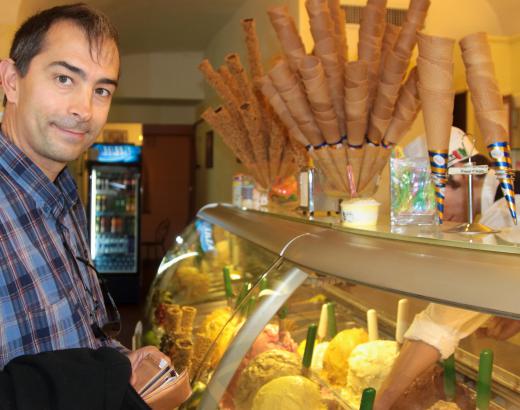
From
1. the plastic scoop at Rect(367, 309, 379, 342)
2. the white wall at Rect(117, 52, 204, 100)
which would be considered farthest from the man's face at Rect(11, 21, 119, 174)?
the white wall at Rect(117, 52, 204, 100)

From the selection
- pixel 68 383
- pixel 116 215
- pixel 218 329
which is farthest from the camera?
pixel 116 215

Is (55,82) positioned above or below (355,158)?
above

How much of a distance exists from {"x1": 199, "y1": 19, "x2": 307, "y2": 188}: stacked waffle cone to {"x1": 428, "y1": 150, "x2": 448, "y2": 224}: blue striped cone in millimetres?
1390

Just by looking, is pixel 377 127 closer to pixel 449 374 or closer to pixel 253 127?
pixel 449 374

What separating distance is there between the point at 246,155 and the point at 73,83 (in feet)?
5.65

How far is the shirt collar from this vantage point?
1275 mm

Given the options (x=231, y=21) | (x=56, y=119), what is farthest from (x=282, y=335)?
(x=231, y=21)

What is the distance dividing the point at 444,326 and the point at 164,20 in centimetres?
689

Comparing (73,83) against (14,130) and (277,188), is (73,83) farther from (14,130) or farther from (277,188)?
(277,188)

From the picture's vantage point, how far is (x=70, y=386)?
923 millimetres

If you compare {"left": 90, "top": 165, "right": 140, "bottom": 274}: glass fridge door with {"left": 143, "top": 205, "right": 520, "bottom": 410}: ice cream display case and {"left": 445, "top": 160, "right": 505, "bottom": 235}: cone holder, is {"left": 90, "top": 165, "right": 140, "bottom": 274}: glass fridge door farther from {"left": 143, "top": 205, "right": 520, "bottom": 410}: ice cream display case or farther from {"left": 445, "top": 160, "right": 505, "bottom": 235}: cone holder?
{"left": 445, "top": 160, "right": 505, "bottom": 235}: cone holder

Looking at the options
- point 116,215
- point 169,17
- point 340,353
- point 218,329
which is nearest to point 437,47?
point 340,353

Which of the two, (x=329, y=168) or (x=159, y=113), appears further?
(x=159, y=113)

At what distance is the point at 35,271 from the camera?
120 cm
